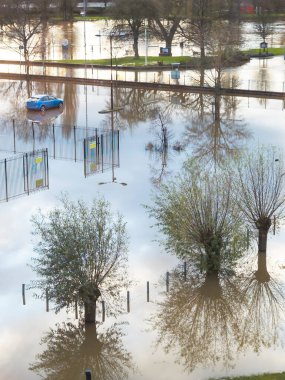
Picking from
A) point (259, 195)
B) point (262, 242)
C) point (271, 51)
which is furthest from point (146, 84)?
point (259, 195)

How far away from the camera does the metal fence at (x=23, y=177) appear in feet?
92.5

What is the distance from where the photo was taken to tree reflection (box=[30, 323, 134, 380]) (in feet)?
56.2

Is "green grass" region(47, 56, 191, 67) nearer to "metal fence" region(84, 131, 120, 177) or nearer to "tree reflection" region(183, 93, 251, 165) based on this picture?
"tree reflection" region(183, 93, 251, 165)

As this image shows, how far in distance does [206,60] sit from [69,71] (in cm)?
1214

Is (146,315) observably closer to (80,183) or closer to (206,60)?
(80,183)

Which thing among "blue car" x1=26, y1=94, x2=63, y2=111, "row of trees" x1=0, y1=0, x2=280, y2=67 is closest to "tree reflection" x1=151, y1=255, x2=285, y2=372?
"blue car" x1=26, y1=94, x2=63, y2=111

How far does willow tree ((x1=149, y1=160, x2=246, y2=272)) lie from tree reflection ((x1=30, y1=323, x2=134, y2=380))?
346 centimetres

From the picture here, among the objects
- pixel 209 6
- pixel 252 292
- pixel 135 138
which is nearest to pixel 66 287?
pixel 252 292

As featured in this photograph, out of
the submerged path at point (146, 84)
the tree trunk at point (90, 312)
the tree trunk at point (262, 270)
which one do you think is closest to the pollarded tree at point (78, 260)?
the tree trunk at point (90, 312)

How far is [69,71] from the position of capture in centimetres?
6203

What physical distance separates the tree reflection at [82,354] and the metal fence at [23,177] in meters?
9.47

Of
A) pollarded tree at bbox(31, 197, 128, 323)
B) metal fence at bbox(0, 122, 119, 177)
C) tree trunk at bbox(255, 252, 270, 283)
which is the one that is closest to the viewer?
pollarded tree at bbox(31, 197, 128, 323)

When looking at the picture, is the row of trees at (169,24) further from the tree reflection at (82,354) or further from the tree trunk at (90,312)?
the tree reflection at (82,354)

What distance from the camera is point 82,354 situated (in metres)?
17.9
